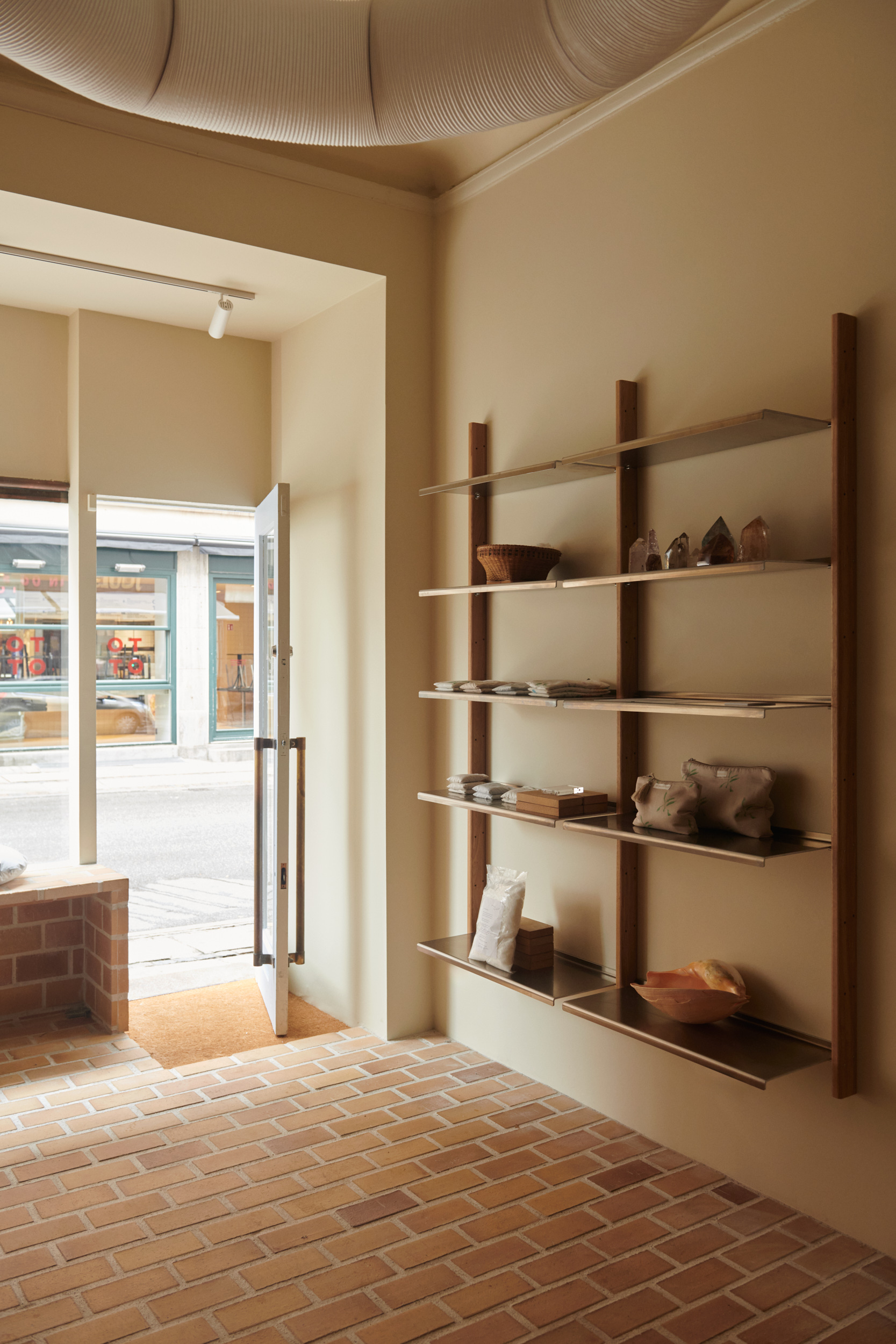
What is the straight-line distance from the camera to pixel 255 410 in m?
4.59

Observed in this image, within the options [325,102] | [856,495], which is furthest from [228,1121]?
[325,102]

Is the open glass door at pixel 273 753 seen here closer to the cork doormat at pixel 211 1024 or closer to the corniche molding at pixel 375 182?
the cork doormat at pixel 211 1024

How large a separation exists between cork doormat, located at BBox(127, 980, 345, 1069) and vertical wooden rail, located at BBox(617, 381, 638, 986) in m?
1.47

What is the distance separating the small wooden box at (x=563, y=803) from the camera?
2.94m

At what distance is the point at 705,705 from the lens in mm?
2438

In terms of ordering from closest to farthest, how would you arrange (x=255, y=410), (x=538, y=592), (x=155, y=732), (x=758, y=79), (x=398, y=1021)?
(x=758, y=79), (x=538, y=592), (x=398, y=1021), (x=255, y=410), (x=155, y=732)

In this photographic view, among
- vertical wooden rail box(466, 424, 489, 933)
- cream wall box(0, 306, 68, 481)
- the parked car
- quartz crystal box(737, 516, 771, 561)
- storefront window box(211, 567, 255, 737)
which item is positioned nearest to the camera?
quartz crystal box(737, 516, 771, 561)

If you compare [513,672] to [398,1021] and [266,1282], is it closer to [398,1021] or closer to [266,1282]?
[398,1021]

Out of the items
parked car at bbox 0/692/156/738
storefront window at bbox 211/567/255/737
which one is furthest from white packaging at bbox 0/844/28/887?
storefront window at bbox 211/567/255/737

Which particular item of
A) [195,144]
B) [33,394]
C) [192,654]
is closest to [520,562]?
[195,144]

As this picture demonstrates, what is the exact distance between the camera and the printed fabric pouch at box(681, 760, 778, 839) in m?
2.52

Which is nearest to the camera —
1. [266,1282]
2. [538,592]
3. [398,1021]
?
[266,1282]

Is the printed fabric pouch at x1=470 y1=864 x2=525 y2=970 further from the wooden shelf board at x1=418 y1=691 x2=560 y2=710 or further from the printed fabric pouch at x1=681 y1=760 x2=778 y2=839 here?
the printed fabric pouch at x1=681 y1=760 x2=778 y2=839

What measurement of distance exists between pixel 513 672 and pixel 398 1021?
55.1 inches
